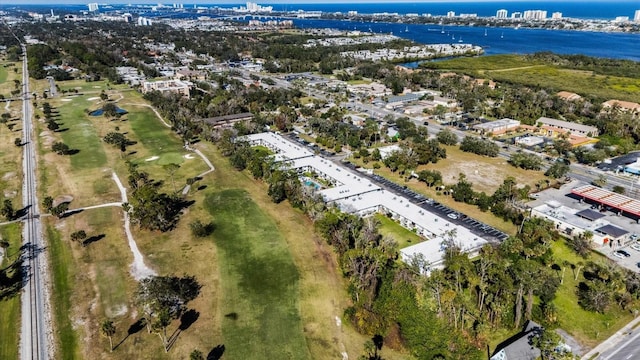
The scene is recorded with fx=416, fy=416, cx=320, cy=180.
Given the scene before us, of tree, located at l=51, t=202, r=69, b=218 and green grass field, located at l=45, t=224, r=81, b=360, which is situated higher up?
tree, located at l=51, t=202, r=69, b=218

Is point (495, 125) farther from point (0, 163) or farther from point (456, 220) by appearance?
point (0, 163)

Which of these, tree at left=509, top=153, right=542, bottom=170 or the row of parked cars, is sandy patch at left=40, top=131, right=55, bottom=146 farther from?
the row of parked cars

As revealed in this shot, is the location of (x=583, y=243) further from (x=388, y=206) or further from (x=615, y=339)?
(x=388, y=206)

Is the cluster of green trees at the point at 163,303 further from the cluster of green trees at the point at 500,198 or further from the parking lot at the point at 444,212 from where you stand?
the cluster of green trees at the point at 500,198

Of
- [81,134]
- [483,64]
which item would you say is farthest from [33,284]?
[483,64]

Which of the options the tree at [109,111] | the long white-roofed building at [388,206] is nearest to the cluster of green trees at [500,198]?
the long white-roofed building at [388,206]

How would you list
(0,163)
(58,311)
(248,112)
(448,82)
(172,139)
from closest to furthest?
(58,311)
(0,163)
(172,139)
(248,112)
(448,82)

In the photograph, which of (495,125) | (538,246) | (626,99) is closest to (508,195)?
(538,246)

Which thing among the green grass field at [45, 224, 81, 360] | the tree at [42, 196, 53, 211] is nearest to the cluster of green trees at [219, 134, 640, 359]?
the green grass field at [45, 224, 81, 360]
